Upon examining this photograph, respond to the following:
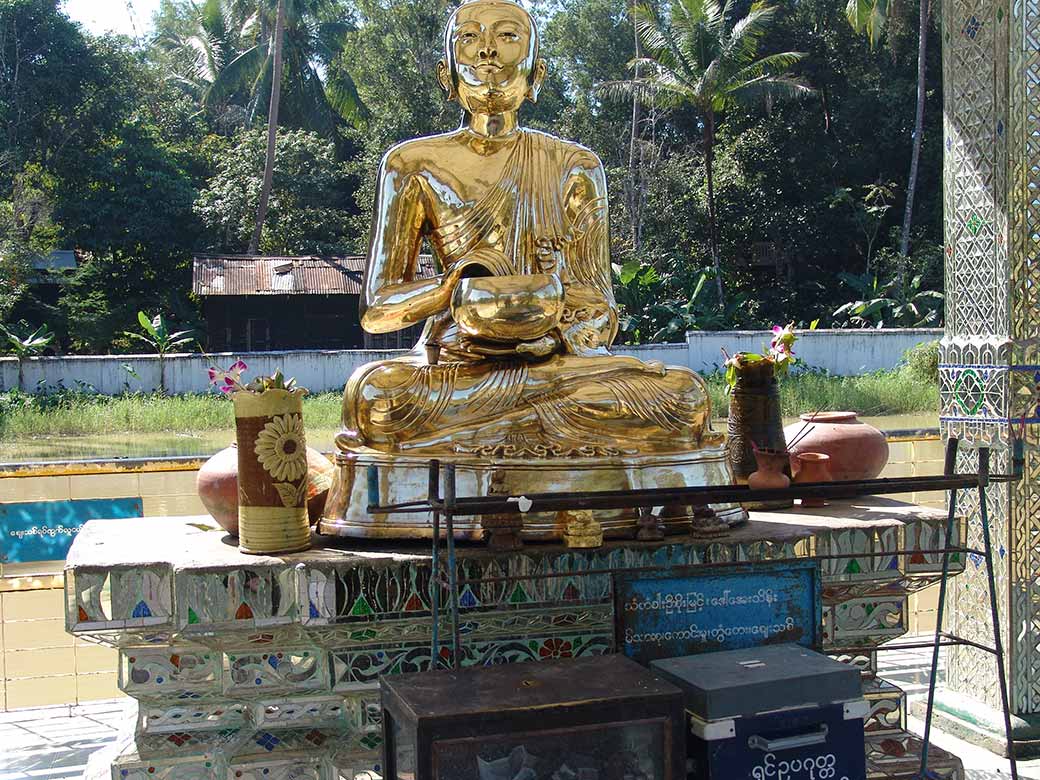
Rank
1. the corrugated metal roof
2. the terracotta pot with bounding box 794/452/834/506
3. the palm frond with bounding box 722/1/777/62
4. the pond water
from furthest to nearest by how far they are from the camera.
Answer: the palm frond with bounding box 722/1/777/62
the corrugated metal roof
the pond water
the terracotta pot with bounding box 794/452/834/506

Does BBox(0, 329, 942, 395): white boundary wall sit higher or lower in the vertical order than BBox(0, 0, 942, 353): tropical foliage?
lower

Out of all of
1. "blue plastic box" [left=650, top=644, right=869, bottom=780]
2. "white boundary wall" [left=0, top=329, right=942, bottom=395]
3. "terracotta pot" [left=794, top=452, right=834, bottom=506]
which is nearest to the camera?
"blue plastic box" [left=650, top=644, right=869, bottom=780]

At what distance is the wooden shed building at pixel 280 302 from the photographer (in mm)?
19844

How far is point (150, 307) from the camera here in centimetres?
2153

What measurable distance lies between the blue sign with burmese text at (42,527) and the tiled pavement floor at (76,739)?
2.51 feet

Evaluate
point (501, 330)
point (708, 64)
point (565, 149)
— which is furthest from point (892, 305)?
point (501, 330)

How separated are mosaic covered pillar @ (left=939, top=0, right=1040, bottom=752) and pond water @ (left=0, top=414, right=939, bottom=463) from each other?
8.10 meters

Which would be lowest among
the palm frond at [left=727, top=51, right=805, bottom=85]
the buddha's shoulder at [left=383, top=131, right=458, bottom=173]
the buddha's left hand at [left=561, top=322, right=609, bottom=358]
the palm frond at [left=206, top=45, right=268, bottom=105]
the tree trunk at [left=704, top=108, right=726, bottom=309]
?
the buddha's left hand at [left=561, top=322, right=609, bottom=358]

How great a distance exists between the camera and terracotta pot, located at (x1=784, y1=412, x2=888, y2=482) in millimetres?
4242

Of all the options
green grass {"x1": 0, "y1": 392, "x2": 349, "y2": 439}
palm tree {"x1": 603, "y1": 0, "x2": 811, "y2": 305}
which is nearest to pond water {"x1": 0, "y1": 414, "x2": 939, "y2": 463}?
green grass {"x1": 0, "y1": 392, "x2": 349, "y2": 439}

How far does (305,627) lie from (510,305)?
1.24 m

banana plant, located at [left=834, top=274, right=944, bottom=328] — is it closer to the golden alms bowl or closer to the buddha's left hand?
the buddha's left hand

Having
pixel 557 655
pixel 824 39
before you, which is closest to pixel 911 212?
pixel 824 39

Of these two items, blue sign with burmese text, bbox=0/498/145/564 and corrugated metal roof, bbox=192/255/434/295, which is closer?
blue sign with burmese text, bbox=0/498/145/564
